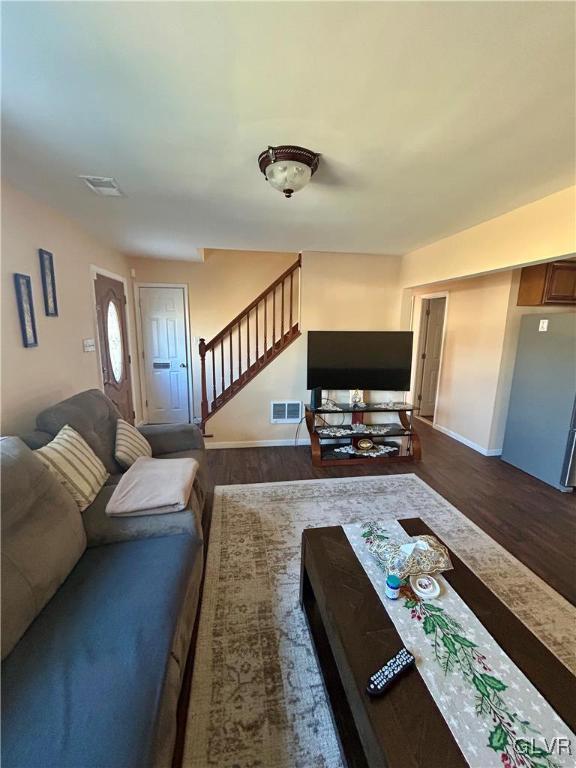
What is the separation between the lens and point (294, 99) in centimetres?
120

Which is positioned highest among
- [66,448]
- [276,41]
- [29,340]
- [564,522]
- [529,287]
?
[276,41]

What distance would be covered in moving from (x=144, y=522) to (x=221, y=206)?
2133mm

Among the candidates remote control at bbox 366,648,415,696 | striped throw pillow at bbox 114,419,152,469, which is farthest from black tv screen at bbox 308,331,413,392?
remote control at bbox 366,648,415,696

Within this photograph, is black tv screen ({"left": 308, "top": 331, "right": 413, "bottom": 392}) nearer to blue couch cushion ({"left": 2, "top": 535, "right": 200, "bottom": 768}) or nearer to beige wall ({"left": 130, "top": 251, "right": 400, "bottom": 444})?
beige wall ({"left": 130, "top": 251, "right": 400, "bottom": 444})

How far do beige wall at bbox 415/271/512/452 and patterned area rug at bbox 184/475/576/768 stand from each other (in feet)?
5.28

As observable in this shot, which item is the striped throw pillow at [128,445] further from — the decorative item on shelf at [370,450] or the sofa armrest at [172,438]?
the decorative item on shelf at [370,450]

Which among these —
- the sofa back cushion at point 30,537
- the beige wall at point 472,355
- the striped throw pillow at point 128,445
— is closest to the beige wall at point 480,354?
the beige wall at point 472,355

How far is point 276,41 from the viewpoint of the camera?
37.6 inches

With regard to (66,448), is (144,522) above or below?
below

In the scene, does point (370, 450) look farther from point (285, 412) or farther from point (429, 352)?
point (429, 352)

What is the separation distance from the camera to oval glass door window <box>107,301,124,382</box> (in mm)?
3703

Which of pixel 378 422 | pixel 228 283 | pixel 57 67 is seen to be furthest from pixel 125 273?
pixel 378 422

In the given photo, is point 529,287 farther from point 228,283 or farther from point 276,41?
point 228,283

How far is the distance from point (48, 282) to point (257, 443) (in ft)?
8.73
